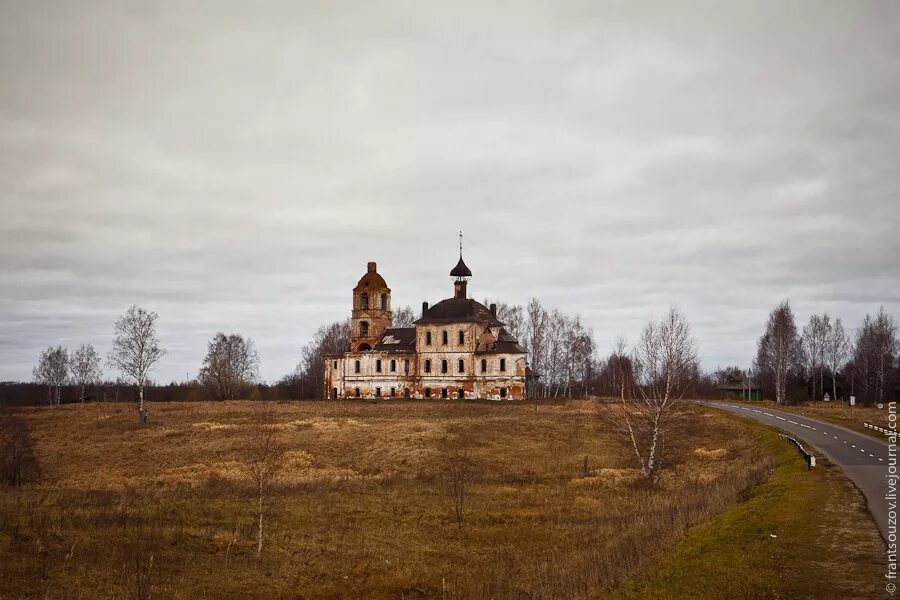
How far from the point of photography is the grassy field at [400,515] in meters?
17.0

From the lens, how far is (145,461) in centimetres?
3928

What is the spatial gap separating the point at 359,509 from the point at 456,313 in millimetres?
48507

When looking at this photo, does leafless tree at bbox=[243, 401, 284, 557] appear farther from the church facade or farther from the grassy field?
the church facade

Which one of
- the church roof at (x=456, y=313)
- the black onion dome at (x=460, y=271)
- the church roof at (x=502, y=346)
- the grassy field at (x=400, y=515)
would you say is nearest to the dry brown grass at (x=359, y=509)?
the grassy field at (x=400, y=515)

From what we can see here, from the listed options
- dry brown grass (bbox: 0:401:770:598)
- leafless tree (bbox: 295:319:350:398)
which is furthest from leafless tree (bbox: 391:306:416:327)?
dry brown grass (bbox: 0:401:770:598)

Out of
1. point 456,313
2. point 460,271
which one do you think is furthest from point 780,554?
point 460,271

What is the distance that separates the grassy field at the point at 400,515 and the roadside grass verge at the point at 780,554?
0.10 meters

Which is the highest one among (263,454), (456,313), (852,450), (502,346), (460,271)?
(460,271)

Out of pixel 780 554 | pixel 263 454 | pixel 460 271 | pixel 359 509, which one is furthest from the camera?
pixel 460 271

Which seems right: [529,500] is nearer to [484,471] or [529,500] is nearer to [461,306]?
[484,471]

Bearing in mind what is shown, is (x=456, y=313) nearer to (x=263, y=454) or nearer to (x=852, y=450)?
(x=263, y=454)

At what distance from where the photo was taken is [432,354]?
7450 cm

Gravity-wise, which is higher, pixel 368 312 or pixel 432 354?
pixel 368 312

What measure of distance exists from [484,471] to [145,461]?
65.1 feet
